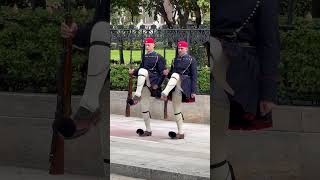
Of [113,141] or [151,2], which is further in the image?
[151,2]

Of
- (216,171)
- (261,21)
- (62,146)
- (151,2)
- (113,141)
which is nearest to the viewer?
(261,21)

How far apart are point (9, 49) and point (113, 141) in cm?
369

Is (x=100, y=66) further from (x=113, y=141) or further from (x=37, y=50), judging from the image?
(x=113, y=141)

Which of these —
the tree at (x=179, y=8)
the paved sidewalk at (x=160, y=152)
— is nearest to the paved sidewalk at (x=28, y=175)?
the paved sidewalk at (x=160, y=152)

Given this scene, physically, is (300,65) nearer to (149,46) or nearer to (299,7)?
(299,7)

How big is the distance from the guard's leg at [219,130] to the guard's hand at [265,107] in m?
0.32

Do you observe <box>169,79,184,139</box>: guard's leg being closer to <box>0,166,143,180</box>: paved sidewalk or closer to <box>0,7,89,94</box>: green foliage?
<box>0,7,89,94</box>: green foliage

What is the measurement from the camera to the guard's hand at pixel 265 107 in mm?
5293

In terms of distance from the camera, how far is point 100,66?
5.64 metres

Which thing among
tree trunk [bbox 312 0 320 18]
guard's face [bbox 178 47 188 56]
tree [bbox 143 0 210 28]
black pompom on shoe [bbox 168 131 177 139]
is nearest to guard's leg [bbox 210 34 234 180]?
tree trunk [bbox 312 0 320 18]

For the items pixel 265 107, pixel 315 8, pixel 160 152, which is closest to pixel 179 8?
pixel 160 152

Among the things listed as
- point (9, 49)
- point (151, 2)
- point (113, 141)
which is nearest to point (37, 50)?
point (9, 49)

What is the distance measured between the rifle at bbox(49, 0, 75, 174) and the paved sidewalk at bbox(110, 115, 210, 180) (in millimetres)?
1698

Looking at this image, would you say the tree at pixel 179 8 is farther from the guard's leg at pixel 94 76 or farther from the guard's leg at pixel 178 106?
the guard's leg at pixel 94 76
